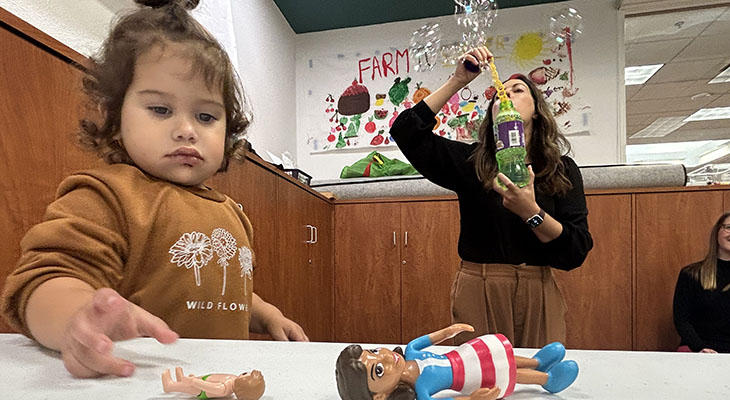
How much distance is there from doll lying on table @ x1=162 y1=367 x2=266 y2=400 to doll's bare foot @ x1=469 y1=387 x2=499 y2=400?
128mm

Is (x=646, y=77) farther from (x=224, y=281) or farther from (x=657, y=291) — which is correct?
(x=224, y=281)

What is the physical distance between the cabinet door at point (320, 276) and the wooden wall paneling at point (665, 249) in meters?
1.55

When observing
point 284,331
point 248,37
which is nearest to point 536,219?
point 284,331

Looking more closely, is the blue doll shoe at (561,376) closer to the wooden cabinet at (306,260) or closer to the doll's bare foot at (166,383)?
the doll's bare foot at (166,383)

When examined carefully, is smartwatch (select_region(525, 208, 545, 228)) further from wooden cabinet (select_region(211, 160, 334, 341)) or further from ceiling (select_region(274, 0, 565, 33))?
ceiling (select_region(274, 0, 565, 33))

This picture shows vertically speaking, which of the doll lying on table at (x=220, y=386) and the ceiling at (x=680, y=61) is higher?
the ceiling at (x=680, y=61)

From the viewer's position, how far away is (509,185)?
0.99 m

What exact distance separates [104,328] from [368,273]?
2.27 metres

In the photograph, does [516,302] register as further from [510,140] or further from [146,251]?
[146,251]

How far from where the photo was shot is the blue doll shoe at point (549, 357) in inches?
12.2

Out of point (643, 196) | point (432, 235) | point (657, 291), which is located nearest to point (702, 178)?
point (643, 196)

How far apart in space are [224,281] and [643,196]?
2272 mm

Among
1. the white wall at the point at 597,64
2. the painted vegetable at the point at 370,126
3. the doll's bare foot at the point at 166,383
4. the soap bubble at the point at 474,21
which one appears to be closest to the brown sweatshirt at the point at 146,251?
the doll's bare foot at the point at 166,383

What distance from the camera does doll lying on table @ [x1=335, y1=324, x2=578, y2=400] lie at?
26cm
